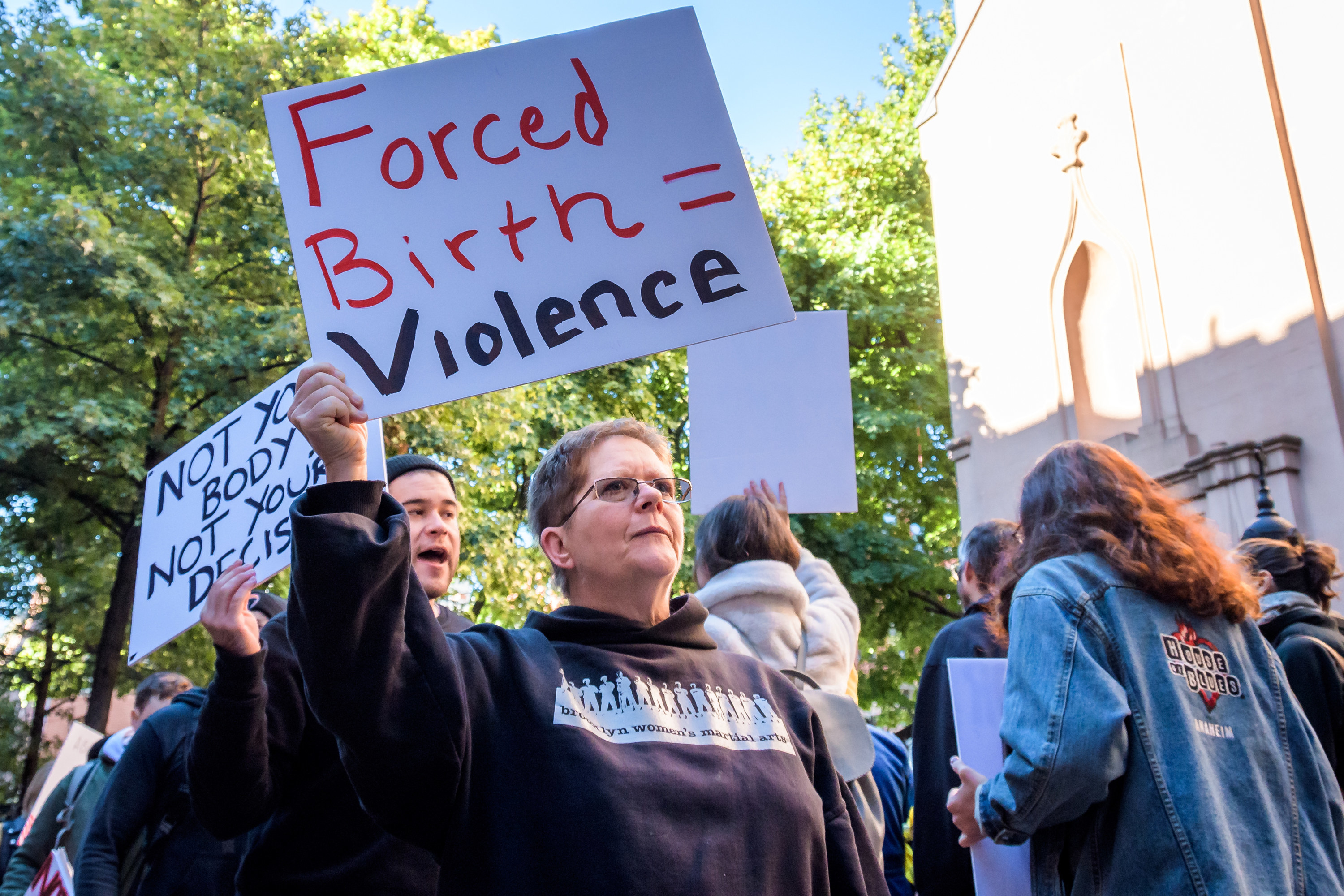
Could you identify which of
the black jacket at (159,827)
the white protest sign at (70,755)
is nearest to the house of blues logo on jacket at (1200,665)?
the black jacket at (159,827)

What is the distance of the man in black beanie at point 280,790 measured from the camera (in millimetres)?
2115

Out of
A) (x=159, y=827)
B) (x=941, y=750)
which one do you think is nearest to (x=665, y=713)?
(x=941, y=750)

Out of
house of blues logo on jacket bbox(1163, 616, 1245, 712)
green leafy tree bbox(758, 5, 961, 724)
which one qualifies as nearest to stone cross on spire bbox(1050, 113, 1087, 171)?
green leafy tree bbox(758, 5, 961, 724)

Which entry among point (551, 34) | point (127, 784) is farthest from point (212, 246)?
point (551, 34)

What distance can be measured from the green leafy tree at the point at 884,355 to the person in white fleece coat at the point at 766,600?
38.6ft

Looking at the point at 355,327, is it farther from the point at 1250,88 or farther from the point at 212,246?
the point at 212,246

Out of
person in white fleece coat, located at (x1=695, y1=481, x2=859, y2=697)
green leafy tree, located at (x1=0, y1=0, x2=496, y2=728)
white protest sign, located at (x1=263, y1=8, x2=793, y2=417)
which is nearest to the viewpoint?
white protest sign, located at (x1=263, y1=8, x2=793, y2=417)

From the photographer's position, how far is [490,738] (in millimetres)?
1711

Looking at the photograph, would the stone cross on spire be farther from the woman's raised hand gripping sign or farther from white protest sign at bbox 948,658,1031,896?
the woman's raised hand gripping sign

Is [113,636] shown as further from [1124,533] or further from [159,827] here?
[1124,533]

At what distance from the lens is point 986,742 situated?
250 cm

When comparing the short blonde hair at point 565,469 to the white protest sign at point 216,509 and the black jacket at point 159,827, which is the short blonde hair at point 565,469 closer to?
the white protest sign at point 216,509

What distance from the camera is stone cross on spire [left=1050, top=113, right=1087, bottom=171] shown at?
12.0m

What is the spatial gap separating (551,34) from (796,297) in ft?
50.0
